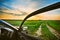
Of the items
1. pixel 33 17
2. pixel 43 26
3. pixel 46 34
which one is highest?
pixel 33 17

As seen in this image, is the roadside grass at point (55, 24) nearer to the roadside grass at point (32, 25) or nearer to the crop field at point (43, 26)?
the crop field at point (43, 26)

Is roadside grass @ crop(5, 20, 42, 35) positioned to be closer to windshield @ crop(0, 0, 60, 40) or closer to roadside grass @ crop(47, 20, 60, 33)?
windshield @ crop(0, 0, 60, 40)

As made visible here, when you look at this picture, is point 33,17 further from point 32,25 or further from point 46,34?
point 46,34

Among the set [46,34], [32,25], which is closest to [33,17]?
[32,25]

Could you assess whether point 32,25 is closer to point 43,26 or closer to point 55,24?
point 43,26

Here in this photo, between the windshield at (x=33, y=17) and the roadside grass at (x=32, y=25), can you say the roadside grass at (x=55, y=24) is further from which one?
the roadside grass at (x=32, y=25)

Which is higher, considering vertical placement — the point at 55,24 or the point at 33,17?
the point at 33,17

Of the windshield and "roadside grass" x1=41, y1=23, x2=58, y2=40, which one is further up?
the windshield

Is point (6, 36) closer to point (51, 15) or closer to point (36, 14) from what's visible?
point (36, 14)

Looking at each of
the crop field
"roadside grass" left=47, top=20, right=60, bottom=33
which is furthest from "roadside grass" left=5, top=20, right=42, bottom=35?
"roadside grass" left=47, top=20, right=60, bottom=33

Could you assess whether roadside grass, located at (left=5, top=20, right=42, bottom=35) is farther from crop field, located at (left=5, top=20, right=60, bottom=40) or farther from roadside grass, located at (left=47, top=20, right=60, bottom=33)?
roadside grass, located at (left=47, top=20, right=60, bottom=33)

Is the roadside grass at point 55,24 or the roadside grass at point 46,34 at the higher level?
the roadside grass at point 55,24

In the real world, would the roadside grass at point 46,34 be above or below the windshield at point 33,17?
below

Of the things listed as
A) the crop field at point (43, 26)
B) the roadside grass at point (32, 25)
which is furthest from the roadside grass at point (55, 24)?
the roadside grass at point (32, 25)
